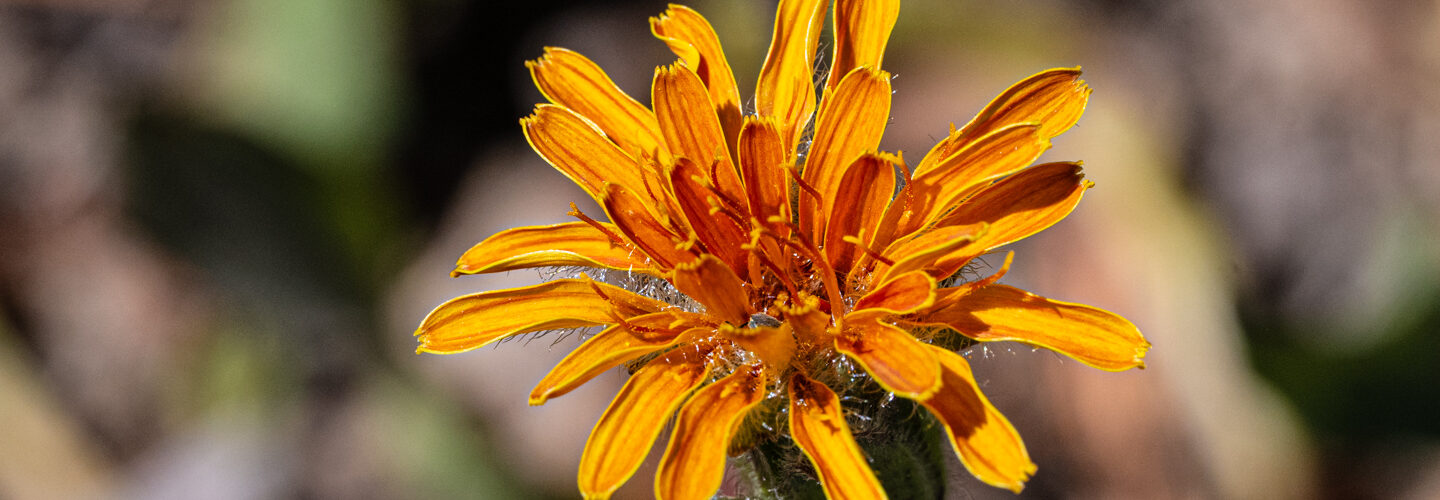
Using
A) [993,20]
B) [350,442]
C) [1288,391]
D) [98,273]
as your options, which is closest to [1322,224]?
[1288,391]

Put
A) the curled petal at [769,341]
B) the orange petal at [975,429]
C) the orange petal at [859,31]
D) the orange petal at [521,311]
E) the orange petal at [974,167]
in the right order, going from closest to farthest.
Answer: the orange petal at [975,429] < the curled petal at [769,341] < the orange petal at [974,167] < the orange petal at [521,311] < the orange petal at [859,31]

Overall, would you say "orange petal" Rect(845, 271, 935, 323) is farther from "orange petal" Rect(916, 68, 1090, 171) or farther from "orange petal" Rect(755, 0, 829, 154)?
"orange petal" Rect(755, 0, 829, 154)

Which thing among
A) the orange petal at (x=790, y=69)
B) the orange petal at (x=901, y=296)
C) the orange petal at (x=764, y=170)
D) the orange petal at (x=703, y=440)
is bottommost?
the orange petal at (x=703, y=440)

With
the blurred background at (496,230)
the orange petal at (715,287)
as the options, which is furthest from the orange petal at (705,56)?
Result: the blurred background at (496,230)

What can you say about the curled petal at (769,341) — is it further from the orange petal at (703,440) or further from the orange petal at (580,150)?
the orange petal at (580,150)

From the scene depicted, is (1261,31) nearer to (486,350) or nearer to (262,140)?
(486,350)

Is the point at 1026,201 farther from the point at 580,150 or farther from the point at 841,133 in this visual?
the point at 580,150
